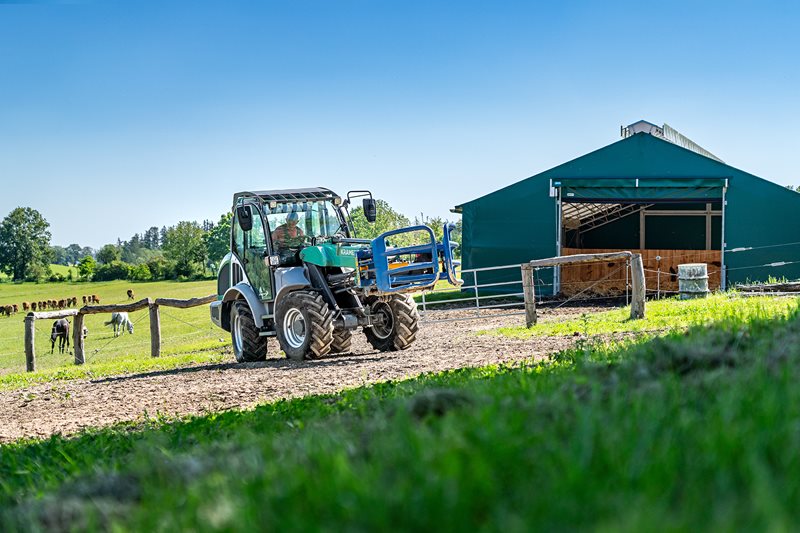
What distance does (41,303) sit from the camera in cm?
6575

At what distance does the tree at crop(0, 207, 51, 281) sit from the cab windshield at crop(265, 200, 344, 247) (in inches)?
4344

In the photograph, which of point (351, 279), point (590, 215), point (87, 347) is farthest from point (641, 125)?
point (351, 279)

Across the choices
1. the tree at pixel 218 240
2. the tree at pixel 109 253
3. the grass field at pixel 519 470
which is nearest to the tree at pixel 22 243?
the tree at pixel 109 253

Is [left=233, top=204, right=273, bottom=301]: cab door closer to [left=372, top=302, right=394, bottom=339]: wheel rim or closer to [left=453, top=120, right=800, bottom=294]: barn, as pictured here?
[left=372, top=302, right=394, bottom=339]: wheel rim

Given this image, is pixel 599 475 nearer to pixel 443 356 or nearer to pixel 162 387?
pixel 443 356

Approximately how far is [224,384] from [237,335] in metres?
4.07

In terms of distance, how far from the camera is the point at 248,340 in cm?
1395

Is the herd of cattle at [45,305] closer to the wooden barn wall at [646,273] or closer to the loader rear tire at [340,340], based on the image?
the wooden barn wall at [646,273]

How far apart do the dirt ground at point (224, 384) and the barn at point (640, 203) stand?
10842mm

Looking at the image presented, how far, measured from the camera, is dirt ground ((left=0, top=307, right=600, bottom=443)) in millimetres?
8938

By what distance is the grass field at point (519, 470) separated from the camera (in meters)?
2.31

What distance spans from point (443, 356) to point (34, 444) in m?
5.18

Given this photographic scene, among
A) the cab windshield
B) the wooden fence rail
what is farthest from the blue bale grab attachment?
the wooden fence rail

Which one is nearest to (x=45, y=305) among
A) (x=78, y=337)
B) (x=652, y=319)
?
(x=78, y=337)
